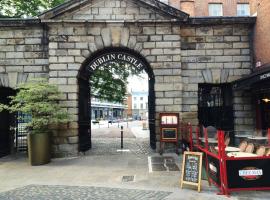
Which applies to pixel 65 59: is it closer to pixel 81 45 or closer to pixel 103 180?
pixel 81 45

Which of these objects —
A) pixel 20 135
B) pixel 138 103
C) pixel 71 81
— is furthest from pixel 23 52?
pixel 138 103

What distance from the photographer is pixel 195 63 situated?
14938 mm

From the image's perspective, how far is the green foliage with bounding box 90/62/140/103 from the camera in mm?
25656

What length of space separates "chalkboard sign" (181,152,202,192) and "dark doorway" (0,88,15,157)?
10146 mm

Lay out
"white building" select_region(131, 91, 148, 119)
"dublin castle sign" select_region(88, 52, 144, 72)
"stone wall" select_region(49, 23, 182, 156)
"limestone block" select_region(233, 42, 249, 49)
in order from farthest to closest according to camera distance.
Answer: "white building" select_region(131, 91, 148, 119), "dublin castle sign" select_region(88, 52, 144, 72), "limestone block" select_region(233, 42, 249, 49), "stone wall" select_region(49, 23, 182, 156)

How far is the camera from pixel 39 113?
12.7 metres

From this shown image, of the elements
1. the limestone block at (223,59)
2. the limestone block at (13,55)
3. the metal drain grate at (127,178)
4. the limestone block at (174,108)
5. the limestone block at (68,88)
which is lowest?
the metal drain grate at (127,178)

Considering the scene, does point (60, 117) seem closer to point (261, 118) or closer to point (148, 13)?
point (148, 13)

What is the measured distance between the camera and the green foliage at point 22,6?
22266 millimetres

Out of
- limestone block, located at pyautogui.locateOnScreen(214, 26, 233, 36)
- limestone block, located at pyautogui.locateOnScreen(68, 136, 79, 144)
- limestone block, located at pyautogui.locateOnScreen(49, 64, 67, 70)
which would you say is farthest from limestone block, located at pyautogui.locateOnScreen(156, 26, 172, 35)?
limestone block, located at pyautogui.locateOnScreen(68, 136, 79, 144)

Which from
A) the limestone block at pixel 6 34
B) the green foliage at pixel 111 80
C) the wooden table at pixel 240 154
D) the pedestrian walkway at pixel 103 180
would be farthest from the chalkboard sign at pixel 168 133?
the green foliage at pixel 111 80

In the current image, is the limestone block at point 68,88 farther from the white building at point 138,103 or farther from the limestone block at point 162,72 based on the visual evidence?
the white building at point 138,103

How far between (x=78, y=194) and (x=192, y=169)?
2.83 meters

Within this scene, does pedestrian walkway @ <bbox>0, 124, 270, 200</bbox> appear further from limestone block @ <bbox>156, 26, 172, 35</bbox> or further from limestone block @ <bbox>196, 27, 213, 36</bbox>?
limestone block @ <bbox>196, 27, 213, 36</bbox>
